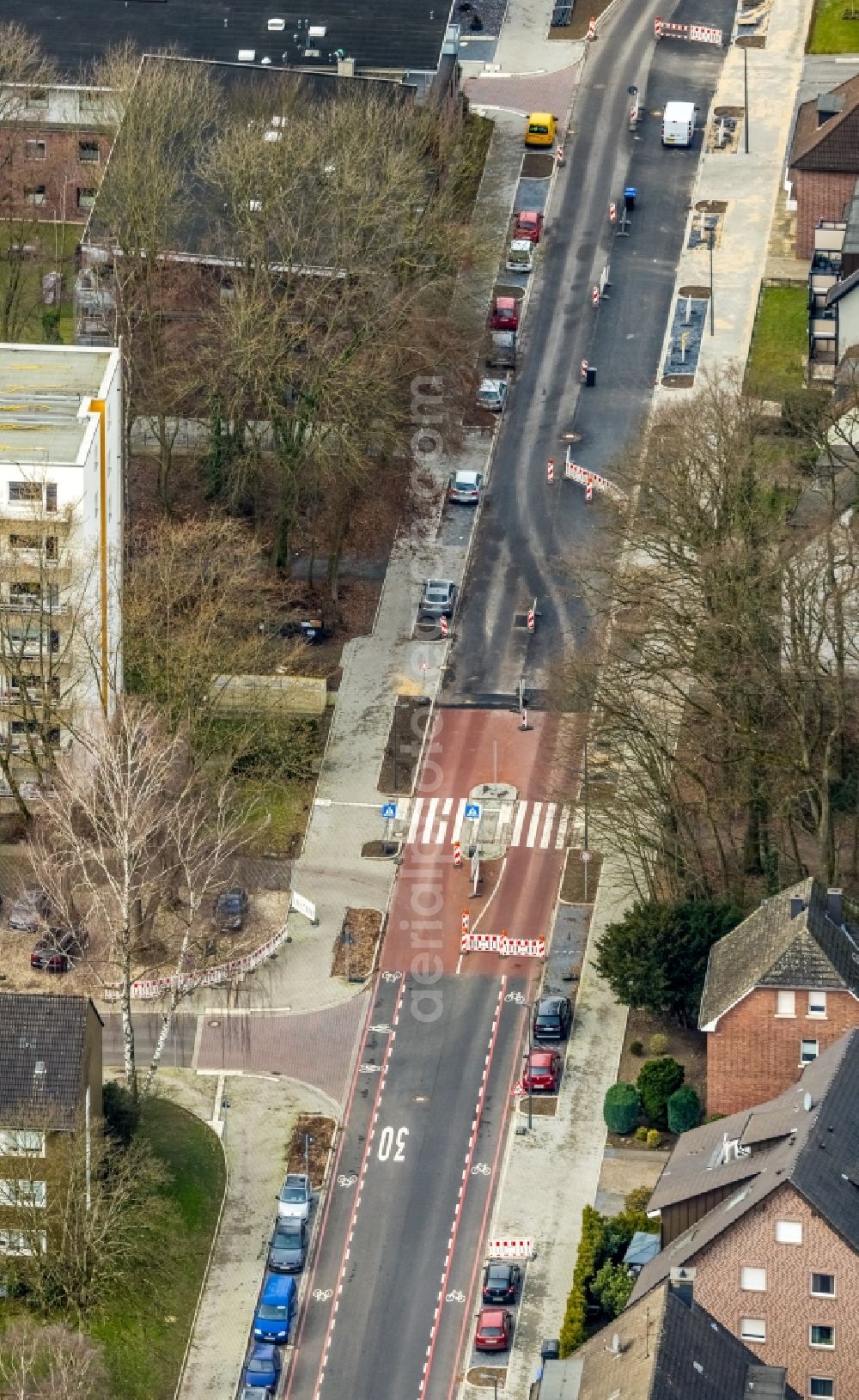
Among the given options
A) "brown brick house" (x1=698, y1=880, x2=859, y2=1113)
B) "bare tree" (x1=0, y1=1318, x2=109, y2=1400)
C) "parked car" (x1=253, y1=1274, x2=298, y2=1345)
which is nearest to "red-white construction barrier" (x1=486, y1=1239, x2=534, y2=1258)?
"parked car" (x1=253, y1=1274, x2=298, y2=1345)

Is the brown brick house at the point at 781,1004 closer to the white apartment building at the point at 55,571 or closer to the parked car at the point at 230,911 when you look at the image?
the parked car at the point at 230,911

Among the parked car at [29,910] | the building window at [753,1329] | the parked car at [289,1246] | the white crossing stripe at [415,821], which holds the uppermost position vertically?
the building window at [753,1329]

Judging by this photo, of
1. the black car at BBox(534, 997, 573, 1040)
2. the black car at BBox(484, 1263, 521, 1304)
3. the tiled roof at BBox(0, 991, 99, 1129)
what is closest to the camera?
the black car at BBox(484, 1263, 521, 1304)

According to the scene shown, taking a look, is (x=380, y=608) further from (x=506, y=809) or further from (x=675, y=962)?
(x=675, y=962)

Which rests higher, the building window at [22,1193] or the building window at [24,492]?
the building window at [24,492]

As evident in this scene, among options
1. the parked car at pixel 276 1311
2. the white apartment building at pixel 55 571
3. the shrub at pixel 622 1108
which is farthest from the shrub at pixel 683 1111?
the white apartment building at pixel 55 571

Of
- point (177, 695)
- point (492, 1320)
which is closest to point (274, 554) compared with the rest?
point (177, 695)

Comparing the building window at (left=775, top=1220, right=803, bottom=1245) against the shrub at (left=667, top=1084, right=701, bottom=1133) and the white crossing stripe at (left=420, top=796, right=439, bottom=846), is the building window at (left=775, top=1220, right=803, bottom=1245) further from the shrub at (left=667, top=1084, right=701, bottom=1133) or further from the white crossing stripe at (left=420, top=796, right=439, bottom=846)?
the white crossing stripe at (left=420, top=796, right=439, bottom=846)
